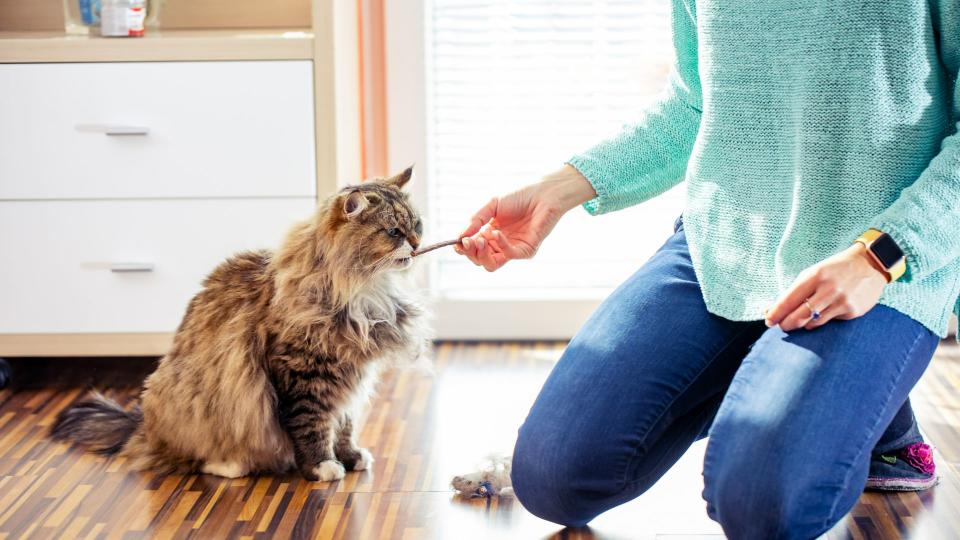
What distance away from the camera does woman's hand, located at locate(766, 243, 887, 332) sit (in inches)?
48.4

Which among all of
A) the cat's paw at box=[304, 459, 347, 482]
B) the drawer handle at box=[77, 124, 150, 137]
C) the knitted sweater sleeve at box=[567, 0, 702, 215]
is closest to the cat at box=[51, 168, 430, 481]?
the cat's paw at box=[304, 459, 347, 482]

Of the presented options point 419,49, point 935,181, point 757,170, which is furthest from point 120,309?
point 935,181

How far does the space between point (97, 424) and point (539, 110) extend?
1.25m

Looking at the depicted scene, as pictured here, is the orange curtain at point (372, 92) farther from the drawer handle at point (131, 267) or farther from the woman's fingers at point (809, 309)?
the woman's fingers at point (809, 309)

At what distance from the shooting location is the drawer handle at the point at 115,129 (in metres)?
2.25

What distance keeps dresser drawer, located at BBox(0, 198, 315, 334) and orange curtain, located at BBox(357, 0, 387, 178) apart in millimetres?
391

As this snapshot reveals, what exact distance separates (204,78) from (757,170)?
1229 mm

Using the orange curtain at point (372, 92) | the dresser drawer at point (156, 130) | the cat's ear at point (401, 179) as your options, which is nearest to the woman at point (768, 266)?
the cat's ear at point (401, 179)

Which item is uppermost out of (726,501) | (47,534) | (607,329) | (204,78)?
(204,78)

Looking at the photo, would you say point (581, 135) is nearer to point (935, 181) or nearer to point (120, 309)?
point (120, 309)

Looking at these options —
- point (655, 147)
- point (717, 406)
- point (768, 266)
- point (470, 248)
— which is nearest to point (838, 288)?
point (768, 266)

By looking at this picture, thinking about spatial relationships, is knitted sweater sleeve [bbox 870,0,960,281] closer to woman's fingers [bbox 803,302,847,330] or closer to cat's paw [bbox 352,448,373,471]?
woman's fingers [bbox 803,302,847,330]

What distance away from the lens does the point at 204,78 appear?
7.29ft

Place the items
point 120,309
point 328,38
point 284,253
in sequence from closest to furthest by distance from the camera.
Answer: point 284,253 < point 328,38 < point 120,309
